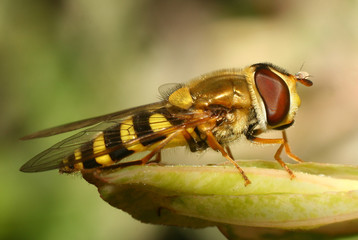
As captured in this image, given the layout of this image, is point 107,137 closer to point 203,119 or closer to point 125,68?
point 203,119

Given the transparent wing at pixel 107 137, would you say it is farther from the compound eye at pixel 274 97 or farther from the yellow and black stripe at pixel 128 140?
the compound eye at pixel 274 97

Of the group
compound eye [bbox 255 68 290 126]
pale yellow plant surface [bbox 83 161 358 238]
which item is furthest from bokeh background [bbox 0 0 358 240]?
pale yellow plant surface [bbox 83 161 358 238]

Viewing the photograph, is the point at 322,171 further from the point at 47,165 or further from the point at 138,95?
the point at 138,95

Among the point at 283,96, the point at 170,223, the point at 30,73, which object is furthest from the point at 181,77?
the point at 170,223

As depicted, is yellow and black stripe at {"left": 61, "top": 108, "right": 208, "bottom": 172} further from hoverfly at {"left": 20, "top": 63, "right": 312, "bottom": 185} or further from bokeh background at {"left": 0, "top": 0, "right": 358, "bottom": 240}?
bokeh background at {"left": 0, "top": 0, "right": 358, "bottom": 240}

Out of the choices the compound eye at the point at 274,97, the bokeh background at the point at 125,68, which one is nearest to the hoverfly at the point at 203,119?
the compound eye at the point at 274,97

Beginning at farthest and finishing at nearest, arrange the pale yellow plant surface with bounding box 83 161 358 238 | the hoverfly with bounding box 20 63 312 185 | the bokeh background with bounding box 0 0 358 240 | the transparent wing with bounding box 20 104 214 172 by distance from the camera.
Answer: the bokeh background with bounding box 0 0 358 240
the hoverfly with bounding box 20 63 312 185
the transparent wing with bounding box 20 104 214 172
the pale yellow plant surface with bounding box 83 161 358 238

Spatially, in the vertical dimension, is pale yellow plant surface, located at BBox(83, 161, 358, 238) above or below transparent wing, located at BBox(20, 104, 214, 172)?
below
